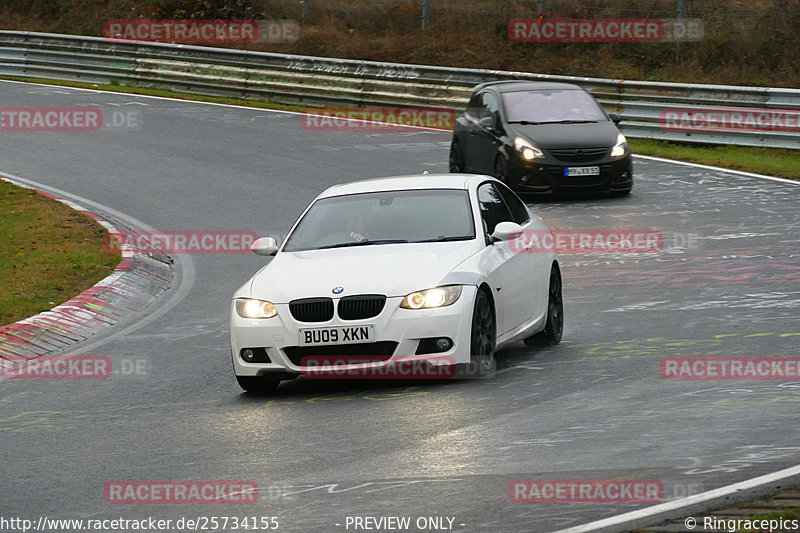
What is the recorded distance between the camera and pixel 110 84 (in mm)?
35438

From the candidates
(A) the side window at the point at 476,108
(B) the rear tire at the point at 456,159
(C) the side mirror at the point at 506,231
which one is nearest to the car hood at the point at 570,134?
(A) the side window at the point at 476,108

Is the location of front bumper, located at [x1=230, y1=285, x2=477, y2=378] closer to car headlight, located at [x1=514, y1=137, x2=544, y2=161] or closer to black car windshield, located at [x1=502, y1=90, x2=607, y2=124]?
car headlight, located at [x1=514, y1=137, x2=544, y2=161]

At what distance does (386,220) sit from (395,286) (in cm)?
135

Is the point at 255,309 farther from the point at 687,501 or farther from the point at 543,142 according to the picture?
the point at 543,142

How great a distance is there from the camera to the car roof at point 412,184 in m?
11.4

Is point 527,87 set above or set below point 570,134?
above

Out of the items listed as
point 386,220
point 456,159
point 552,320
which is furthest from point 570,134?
point 386,220
